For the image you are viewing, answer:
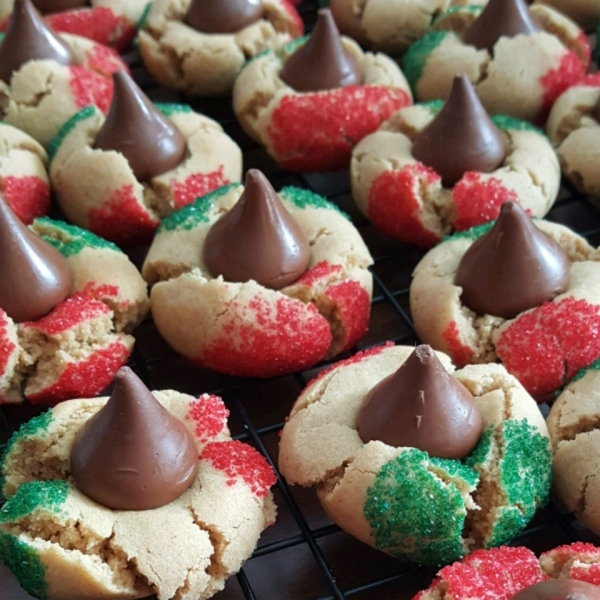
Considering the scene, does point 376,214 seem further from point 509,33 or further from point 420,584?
point 420,584

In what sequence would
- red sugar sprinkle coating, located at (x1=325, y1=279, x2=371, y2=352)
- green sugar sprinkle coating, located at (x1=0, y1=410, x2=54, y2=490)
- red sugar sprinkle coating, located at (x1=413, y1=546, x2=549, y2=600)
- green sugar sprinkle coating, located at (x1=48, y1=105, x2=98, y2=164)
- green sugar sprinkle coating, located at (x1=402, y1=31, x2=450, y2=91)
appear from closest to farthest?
red sugar sprinkle coating, located at (x1=413, y1=546, x2=549, y2=600)
green sugar sprinkle coating, located at (x1=0, y1=410, x2=54, y2=490)
red sugar sprinkle coating, located at (x1=325, y1=279, x2=371, y2=352)
green sugar sprinkle coating, located at (x1=48, y1=105, x2=98, y2=164)
green sugar sprinkle coating, located at (x1=402, y1=31, x2=450, y2=91)

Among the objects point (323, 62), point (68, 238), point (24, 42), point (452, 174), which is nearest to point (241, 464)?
point (68, 238)

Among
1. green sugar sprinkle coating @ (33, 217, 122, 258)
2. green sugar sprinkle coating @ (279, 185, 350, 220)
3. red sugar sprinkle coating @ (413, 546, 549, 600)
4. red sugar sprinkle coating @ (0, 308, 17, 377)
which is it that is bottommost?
red sugar sprinkle coating @ (0, 308, 17, 377)

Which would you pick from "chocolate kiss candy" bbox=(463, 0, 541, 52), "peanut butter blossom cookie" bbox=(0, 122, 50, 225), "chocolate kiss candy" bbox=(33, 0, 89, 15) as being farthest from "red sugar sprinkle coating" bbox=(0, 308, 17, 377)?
"chocolate kiss candy" bbox=(463, 0, 541, 52)

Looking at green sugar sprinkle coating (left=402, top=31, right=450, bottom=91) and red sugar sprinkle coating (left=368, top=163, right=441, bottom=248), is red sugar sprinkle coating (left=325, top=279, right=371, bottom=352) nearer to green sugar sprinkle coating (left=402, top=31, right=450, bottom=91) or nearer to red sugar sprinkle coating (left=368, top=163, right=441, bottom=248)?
red sugar sprinkle coating (left=368, top=163, right=441, bottom=248)

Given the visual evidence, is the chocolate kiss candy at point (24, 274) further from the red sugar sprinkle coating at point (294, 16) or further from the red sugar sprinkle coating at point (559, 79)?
the red sugar sprinkle coating at point (559, 79)

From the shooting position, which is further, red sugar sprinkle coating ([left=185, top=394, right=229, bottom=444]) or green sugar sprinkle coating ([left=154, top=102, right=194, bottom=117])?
green sugar sprinkle coating ([left=154, top=102, right=194, bottom=117])

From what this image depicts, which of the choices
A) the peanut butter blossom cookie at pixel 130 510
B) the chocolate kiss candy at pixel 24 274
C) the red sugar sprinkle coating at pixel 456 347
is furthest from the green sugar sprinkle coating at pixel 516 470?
the chocolate kiss candy at pixel 24 274
